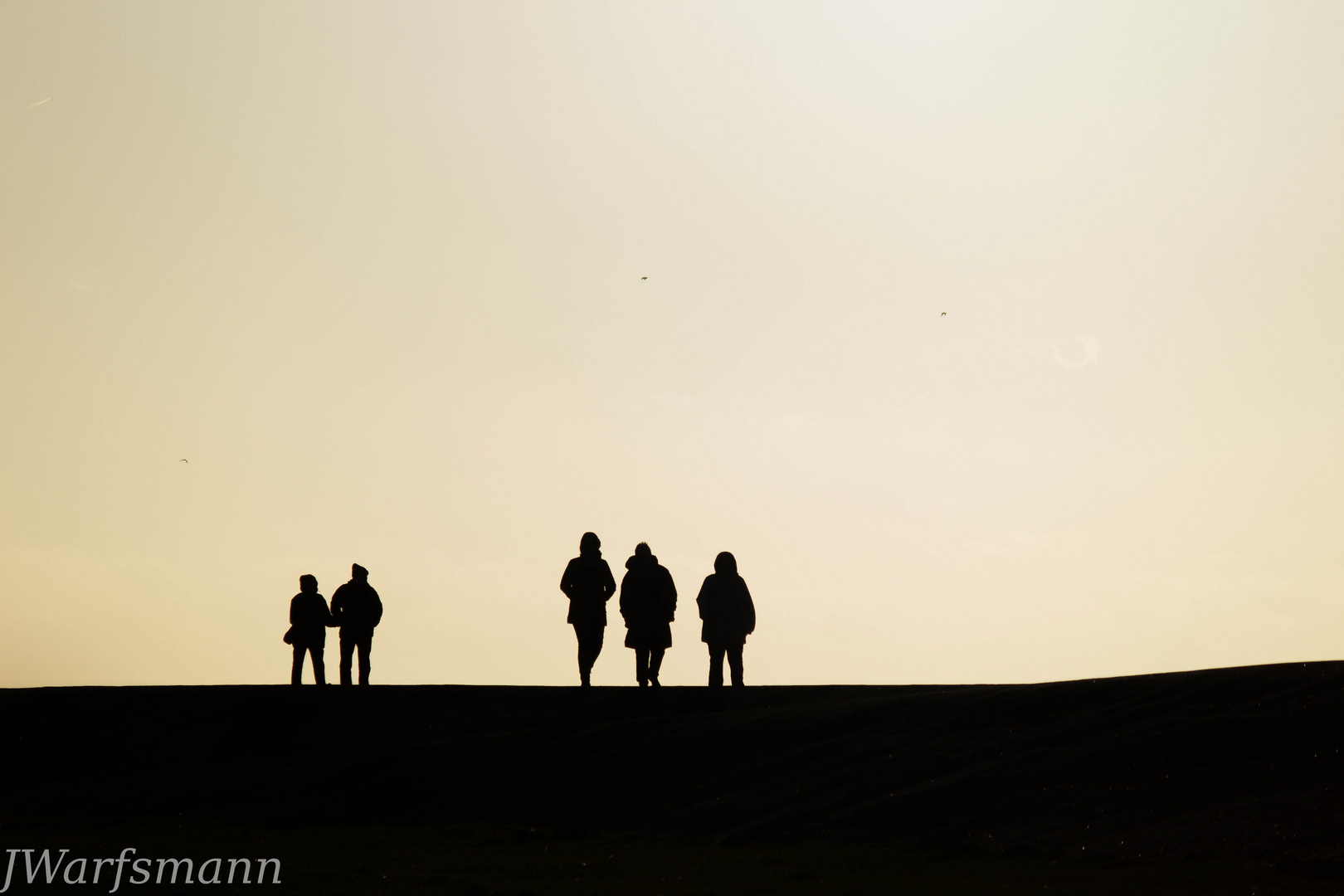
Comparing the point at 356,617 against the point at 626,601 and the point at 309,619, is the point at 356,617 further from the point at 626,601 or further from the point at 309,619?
the point at 626,601

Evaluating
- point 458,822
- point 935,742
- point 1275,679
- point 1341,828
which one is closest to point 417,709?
point 458,822

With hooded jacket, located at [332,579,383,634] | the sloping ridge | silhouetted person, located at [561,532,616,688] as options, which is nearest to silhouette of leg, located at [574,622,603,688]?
silhouetted person, located at [561,532,616,688]

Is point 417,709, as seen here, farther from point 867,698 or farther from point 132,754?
point 867,698

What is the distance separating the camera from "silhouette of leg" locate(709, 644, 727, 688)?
53.6 feet

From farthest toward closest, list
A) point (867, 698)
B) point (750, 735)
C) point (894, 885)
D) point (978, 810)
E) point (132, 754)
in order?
point (132, 754), point (867, 698), point (750, 735), point (978, 810), point (894, 885)

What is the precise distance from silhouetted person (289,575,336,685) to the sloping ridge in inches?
97.5

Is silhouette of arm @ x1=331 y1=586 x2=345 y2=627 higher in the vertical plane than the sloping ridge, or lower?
higher

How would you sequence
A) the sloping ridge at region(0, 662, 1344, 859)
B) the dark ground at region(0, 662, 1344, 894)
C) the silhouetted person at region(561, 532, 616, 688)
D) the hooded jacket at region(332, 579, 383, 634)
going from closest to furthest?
the dark ground at region(0, 662, 1344, 894), the sloping ridge at region(0, 662, 1344, 859), the silhouetted person at region(561, 532, 616, 688), the hooded jacket at region(332, 579, 383, 634)

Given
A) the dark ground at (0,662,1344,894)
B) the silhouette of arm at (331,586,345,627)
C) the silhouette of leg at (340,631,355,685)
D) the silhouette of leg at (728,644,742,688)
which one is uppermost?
the silhouette of arm at (331,586,345,627)

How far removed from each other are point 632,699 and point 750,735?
315 cm

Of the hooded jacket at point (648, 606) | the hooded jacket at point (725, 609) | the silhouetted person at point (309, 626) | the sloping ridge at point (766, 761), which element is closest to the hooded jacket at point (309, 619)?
the silhouetted person at point (309, 626)

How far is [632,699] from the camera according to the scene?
1455cm

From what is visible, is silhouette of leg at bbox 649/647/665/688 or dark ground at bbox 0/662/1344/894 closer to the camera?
dark ground at bbox 0/662/1344/894

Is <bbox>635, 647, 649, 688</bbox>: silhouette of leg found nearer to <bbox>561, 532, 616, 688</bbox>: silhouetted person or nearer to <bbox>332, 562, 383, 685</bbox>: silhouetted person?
<bbox>561, 532, 616, 688</bbox>: silhouetted person
